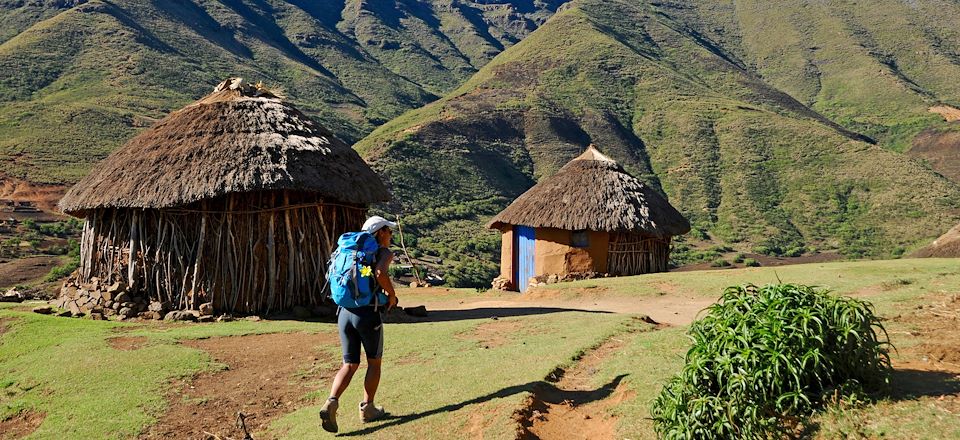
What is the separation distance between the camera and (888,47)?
78688 mm

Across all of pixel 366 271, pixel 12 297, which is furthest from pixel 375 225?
pixel 12 297

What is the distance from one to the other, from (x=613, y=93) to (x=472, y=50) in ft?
157

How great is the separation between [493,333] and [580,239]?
9.64 metres

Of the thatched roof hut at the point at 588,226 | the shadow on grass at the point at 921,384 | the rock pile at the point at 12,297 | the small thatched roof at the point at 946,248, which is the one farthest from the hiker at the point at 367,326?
the small thatched roof at the point at 946,248

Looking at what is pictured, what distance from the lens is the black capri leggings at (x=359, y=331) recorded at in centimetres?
569

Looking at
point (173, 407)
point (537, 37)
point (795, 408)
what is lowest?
point (173, 407)

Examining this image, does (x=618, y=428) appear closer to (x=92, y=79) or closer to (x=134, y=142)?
(x=134, y=142)

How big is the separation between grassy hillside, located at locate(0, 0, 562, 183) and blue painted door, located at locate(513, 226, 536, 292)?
26.8 meters

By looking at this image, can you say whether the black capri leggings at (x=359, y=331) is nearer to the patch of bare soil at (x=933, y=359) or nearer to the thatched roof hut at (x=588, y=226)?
the patch of bare soil at (x=933, y=359)

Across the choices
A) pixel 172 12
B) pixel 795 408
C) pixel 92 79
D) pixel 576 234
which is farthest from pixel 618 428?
pixel 172 12

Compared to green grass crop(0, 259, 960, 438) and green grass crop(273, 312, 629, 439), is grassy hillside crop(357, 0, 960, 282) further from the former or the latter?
green grass crop(273, 312, 629, 439)

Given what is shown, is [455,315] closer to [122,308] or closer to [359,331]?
[122,308]

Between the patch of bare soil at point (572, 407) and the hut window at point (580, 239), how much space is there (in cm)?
1188

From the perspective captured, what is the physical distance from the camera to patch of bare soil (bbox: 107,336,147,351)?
28.9 ft
